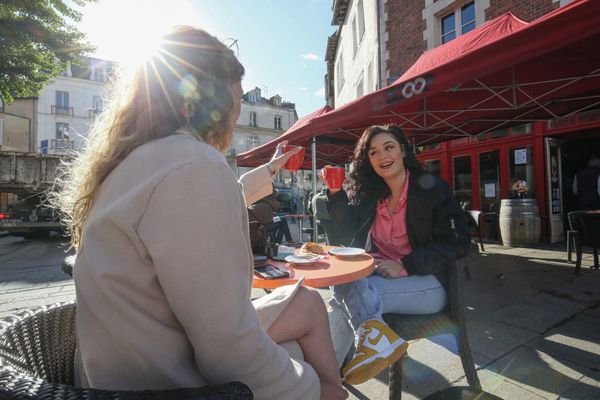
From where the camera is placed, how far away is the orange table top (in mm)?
1416

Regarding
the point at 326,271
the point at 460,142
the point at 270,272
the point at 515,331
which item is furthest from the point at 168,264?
the point at 460,142

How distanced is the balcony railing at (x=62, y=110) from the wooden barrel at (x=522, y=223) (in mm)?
36893

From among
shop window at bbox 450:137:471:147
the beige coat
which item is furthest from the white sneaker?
shop window at bbox 450:137:471:147

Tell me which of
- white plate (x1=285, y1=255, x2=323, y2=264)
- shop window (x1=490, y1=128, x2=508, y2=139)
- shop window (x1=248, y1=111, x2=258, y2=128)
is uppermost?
shop window (x1=248, y1=111, x2=258, y2=128)

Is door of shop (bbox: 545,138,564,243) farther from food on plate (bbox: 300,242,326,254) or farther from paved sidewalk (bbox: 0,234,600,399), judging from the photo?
food on plate (bbox: 300,242,326,254)

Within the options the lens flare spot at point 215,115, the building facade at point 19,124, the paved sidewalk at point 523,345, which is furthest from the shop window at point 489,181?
the building facade at point 19,124

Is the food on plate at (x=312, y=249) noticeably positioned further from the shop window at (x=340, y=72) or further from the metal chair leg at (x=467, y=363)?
the shop window at (x=340, y=72)

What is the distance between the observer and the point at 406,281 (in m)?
1.79

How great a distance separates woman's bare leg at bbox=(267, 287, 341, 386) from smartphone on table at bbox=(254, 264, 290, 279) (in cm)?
46

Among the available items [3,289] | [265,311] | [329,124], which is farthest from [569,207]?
[3,289]

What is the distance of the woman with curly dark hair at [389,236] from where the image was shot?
1.44 meters

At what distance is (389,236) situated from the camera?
7.09 feet

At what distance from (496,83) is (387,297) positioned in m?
3.60

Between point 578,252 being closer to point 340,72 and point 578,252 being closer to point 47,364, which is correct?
point 47,364
